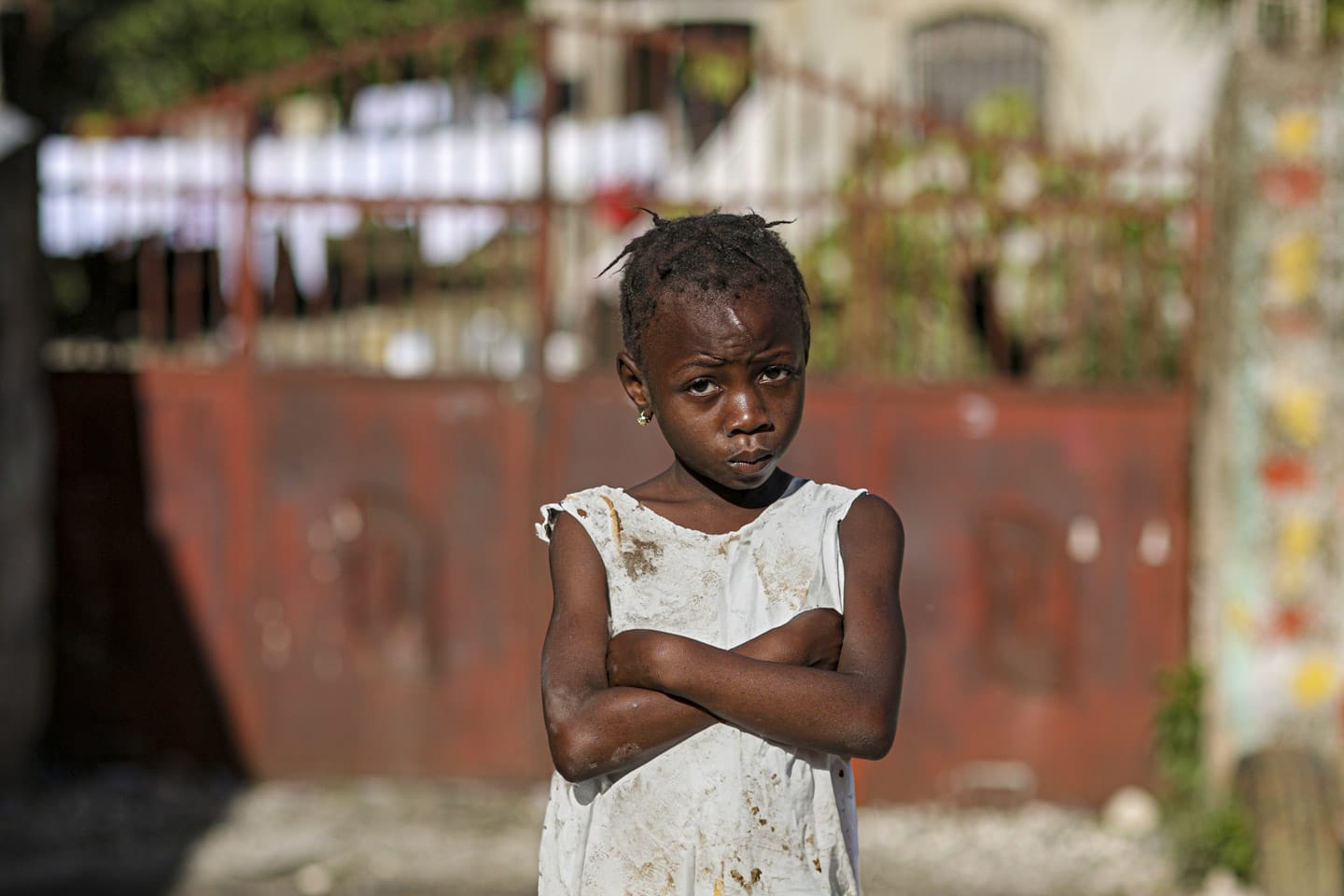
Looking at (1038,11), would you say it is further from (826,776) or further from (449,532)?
(826,776)

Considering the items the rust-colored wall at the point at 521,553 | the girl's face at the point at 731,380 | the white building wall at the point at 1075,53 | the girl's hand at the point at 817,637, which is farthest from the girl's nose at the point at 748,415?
the white building wall at the point at 1075,53

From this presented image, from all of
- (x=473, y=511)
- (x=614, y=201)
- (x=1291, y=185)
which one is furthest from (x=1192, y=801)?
(x=614, y=201)

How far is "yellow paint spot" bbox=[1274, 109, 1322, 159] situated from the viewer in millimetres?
5586

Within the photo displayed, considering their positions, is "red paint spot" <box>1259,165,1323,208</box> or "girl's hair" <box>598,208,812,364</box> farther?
"red paint spot" <box>1259,165,1323,208</box>

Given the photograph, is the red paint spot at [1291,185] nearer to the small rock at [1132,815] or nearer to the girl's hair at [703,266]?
the small rock at [1132,815]

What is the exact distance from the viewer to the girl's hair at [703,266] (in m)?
1.83

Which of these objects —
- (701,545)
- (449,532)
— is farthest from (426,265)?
(701,545)

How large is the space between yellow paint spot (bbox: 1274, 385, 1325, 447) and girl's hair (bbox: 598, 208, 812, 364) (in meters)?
4.15

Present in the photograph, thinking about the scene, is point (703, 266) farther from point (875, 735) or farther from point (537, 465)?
point (537, 465)

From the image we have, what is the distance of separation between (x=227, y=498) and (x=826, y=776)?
16.7 ft

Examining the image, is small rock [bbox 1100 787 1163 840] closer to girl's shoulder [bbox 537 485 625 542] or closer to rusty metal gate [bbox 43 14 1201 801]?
rusty metal gate [bbox 43 14 1201 801]

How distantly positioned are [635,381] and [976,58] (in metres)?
11.4

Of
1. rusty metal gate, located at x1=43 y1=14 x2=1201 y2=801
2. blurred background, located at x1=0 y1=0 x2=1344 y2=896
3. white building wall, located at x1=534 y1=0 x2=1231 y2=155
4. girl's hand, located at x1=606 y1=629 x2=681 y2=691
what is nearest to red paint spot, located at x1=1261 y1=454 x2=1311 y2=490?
blurred background, located at x1=0 y1=0 x2=1344 y2=896

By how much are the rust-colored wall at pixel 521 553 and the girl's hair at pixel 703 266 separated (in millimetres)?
4392
